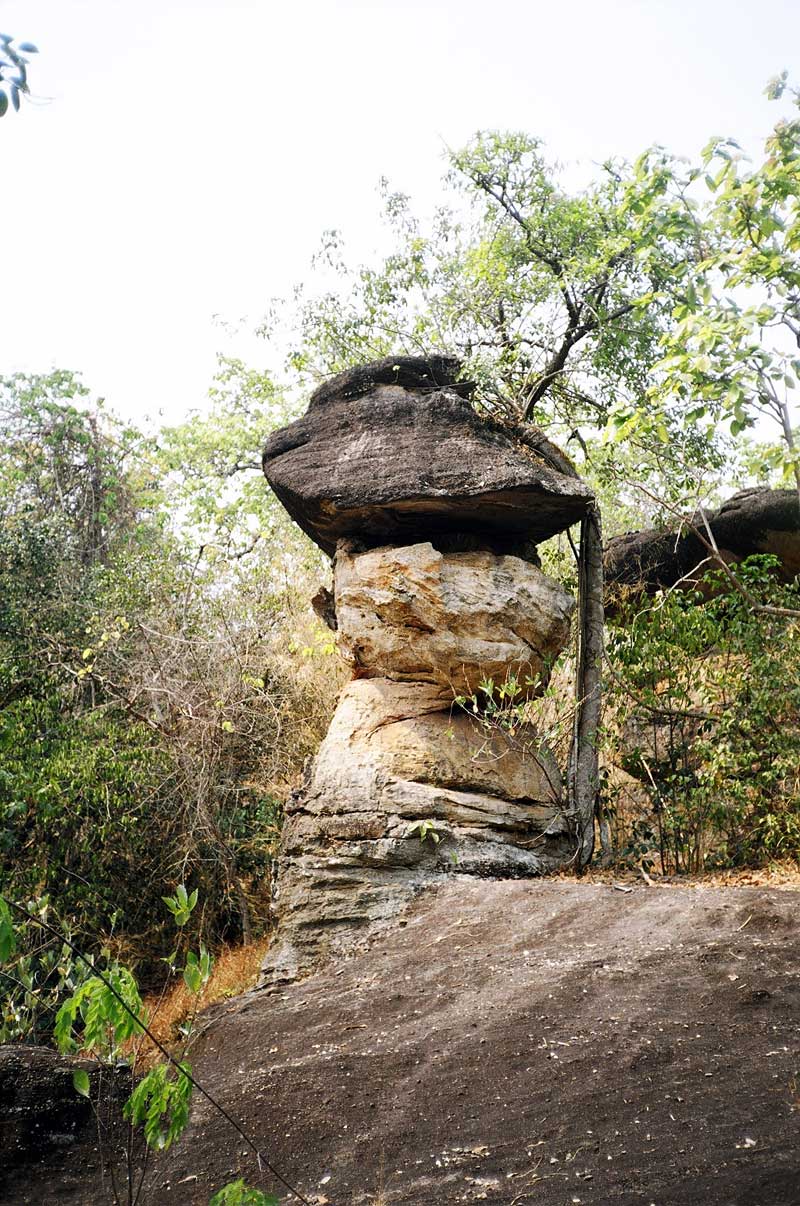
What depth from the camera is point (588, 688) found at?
8945mm

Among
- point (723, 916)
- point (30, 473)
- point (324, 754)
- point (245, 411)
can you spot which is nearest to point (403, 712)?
point (324, 754)

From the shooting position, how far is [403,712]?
338 inches

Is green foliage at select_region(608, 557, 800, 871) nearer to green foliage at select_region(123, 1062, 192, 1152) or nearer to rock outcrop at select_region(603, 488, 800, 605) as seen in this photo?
rock outcrop at select_region(603, 488, 800, 605)

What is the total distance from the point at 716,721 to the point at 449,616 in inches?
93.0

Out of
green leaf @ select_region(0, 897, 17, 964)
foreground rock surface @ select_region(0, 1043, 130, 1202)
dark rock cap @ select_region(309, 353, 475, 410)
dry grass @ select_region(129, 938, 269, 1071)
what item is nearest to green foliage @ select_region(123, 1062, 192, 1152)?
green leaf @ select_region(0, 897, 17, 964)

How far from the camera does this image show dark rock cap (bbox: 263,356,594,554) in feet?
27.7

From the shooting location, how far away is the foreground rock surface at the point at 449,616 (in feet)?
27.6

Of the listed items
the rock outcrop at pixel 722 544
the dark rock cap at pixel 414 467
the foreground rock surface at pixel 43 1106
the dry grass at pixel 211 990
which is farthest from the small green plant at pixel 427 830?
the rock outcrop at pixel 722 544

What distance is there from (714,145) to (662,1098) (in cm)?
533

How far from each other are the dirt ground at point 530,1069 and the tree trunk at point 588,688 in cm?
173

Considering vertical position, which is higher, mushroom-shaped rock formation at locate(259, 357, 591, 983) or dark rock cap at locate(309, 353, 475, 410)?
dark rock cap at locate(309, 353, 475, 410)

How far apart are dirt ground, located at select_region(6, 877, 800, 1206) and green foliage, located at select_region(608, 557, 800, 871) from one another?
1546 mm

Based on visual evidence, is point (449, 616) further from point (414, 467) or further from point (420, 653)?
point (414, 467)

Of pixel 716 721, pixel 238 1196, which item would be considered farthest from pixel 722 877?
pixel 238 1196
